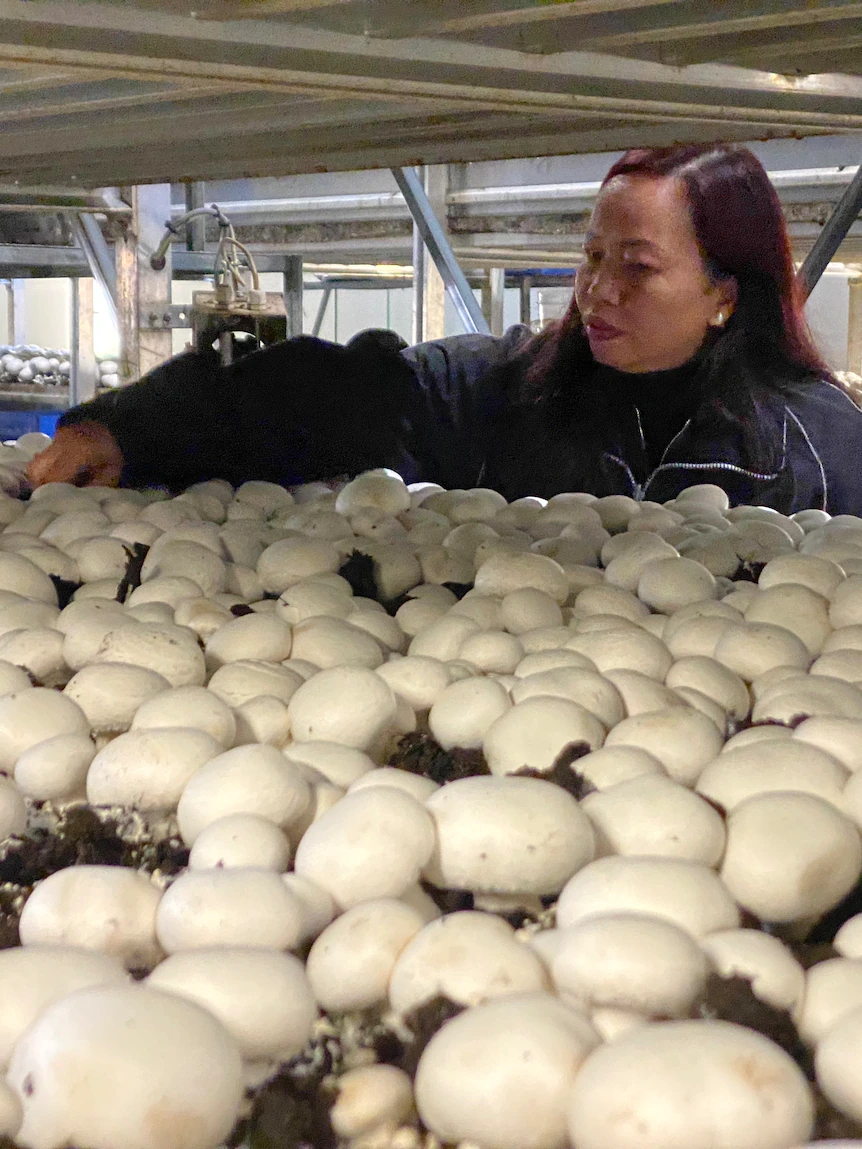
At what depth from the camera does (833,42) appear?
3.17ft

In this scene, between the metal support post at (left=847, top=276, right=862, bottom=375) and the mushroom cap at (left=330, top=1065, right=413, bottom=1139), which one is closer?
the mushroom cap at (left=330, top=1065, right=413, bottom=1139)

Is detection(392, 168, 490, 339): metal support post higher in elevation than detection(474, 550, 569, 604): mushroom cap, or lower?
higher

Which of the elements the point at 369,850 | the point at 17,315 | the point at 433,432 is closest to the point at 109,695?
the point at 369,850

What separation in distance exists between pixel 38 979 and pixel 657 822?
12.7 inches

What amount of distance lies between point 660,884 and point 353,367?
1.57 metres

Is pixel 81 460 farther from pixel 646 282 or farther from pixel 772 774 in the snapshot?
pixel 772 774

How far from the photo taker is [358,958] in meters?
0.51

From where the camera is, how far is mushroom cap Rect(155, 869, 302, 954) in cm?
52

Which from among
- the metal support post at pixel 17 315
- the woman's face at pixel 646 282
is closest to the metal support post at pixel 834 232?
the woman's face at pixel 646 282

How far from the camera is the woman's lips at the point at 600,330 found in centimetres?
183

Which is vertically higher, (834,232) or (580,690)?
(834,232)

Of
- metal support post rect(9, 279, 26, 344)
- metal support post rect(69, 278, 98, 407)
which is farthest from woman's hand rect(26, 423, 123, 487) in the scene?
metal support post rect(9, 279, 26, 344)

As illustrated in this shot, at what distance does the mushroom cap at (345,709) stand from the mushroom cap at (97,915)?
21cm

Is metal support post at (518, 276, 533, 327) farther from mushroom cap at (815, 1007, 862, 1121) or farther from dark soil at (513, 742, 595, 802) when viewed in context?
mushroom cap at (815, 1007, 862, 1121)
